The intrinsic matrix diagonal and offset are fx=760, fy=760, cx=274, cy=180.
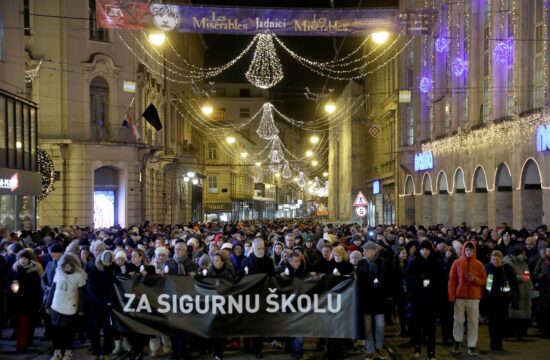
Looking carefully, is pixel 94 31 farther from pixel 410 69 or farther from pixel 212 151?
pixel 212 151

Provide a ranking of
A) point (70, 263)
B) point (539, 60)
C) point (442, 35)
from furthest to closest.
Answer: point (442, 35), point (539, 60), point (70, 263)

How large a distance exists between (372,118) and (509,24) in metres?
35.7

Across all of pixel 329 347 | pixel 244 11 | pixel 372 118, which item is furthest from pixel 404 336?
pixel 372 118

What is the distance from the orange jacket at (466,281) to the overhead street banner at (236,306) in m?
1.80

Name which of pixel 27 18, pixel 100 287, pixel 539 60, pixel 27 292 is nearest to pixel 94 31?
pixel 27 18

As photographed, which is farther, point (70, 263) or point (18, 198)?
point (18, 198)

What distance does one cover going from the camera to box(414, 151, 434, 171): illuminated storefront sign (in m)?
40.9

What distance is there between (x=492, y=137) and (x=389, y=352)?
1982cm

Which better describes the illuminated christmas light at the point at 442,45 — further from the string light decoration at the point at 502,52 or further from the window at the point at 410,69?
the string light decoration at the point at 502,52

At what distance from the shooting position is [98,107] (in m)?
37.0

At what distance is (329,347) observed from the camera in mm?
Answer: 12125

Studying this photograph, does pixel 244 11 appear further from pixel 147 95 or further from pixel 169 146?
pixel 169 146

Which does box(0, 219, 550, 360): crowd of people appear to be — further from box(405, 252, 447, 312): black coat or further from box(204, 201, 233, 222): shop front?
box(204, 201, 233, 222): shop front

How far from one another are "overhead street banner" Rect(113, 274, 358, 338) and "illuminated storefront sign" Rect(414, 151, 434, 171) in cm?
3021
